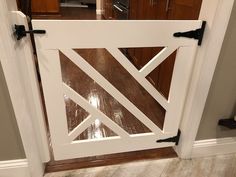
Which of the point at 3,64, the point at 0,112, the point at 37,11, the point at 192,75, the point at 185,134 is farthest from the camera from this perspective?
the point at 37,11

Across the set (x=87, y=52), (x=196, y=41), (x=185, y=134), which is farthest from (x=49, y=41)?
(x=87, y=52)

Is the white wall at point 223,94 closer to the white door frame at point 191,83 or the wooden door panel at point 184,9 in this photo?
the white door frame at point 191,83

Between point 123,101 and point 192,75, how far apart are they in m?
0.44

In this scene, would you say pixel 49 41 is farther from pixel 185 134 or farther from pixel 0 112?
pixel 185 134

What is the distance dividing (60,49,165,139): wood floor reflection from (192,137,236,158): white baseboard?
393mm

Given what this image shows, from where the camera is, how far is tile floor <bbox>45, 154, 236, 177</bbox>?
137 cm

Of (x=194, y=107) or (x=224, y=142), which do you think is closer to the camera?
(x=194, y=107)

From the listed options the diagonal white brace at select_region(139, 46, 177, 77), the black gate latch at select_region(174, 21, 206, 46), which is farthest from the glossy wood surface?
the black gate latch at select_region(174, 21, 206, 46)

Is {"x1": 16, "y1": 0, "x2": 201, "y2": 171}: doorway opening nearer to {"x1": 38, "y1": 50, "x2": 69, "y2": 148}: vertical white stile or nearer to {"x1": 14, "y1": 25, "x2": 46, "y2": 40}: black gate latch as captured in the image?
{"x1": 38, "y1": 50, "x2": 69, "y2": 148}: vertical white stile

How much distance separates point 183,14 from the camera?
147 cm

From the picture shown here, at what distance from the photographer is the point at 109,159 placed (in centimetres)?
147

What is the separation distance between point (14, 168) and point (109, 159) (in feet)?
1.96

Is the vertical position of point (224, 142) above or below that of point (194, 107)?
below

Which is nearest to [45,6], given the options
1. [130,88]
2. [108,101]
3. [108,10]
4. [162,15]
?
[108,10]
